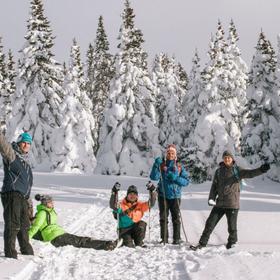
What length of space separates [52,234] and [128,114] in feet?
90.8

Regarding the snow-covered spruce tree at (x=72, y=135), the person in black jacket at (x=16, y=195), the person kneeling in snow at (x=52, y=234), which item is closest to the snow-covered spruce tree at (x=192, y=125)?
the snow-covered spruce tree at (x=72, y=135)

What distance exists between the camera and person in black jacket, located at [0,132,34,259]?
7.89 m

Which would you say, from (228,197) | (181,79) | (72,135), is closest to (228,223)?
(228,197)

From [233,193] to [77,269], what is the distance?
3807 mm

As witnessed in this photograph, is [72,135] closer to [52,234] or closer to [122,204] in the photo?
[122,204]

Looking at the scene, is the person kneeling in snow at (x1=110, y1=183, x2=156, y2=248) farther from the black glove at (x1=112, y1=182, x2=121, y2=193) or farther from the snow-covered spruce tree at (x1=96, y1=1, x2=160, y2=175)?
the snow-covered spruce tree at (x1=96, y1=1, x2=160, y2=175)

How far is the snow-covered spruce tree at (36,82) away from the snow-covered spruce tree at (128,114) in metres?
6.05

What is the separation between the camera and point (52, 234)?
9539 millimetres

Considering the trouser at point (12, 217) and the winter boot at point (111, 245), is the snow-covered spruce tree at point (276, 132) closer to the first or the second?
the winter boot at point (111, 245)

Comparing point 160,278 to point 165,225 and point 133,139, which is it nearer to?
point 165,225

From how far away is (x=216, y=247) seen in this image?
31.6ft

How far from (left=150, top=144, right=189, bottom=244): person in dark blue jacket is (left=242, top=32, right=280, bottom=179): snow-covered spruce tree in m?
25.2

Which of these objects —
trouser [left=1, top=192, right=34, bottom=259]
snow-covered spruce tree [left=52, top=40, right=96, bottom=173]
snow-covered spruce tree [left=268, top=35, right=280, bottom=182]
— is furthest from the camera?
snow-covered spruce tree [left=52, top=40, right=96, bottom=173]

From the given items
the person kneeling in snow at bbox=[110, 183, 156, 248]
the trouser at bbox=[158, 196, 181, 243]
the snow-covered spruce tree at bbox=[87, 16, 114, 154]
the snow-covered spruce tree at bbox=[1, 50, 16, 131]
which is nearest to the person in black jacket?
the person kneeling in snow at bbox=[110, 183, 156, 248]
